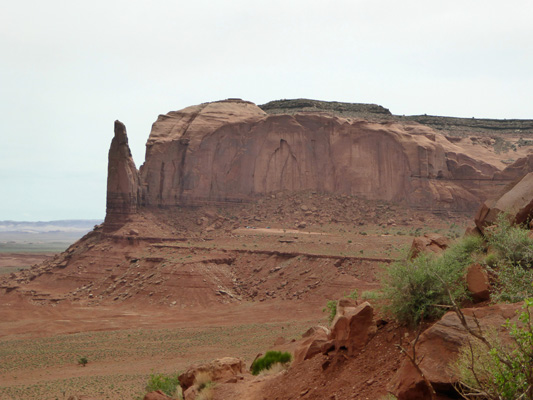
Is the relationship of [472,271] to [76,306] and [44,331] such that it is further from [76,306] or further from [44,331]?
[76,306]

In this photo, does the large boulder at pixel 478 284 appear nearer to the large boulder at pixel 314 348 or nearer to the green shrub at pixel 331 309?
the large boulder at pixel 314 348

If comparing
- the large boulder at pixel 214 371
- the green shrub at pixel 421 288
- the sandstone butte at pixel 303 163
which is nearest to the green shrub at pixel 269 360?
the large boulder at pixel 214 371

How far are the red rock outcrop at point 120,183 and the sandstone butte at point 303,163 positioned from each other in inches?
118

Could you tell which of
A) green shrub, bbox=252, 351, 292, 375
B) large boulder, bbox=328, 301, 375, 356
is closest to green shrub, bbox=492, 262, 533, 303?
large boulder, bbox=328, 301, 375, 356

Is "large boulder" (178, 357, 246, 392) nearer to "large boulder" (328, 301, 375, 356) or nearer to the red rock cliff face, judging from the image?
"large boulder" (328, 301, 375, 356)

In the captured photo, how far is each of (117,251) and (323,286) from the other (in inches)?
713

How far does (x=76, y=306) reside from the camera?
132ft

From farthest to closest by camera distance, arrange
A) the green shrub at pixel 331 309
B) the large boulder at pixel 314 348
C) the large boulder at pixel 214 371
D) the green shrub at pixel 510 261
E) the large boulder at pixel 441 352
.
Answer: the green shrub at pixel 331 309 → the large boulder at pixel 214 371 → the large boulder at pixel 314 348 → the green shrub at pixel 510 261 → the large boulder at pixel 441 352

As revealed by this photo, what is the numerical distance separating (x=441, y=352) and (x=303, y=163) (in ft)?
163

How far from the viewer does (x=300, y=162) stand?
57188mm

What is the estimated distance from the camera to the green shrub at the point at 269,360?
14.7 metres

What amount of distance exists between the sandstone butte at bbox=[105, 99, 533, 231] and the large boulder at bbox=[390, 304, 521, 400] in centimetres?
4791

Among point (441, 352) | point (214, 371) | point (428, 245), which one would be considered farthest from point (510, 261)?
point (214, 371)

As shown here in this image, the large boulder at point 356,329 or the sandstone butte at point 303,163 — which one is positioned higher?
the sandstone butte at point 303,163
